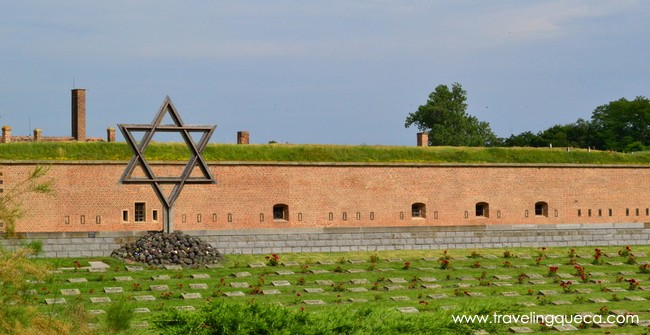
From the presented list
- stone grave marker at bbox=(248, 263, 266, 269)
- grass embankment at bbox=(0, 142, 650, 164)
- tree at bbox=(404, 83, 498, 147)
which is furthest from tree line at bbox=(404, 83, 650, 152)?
stone grave marker at bbox=(248, 263, 266, 269)

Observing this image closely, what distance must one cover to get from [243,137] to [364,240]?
10.5 metres

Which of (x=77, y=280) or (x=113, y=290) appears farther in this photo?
(x=77, y=280)

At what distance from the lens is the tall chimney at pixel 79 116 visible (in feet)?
116

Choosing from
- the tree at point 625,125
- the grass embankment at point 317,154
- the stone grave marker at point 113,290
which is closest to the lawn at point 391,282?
the stone grave marker at point 113,290

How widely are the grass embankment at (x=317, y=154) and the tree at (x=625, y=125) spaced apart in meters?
24.3

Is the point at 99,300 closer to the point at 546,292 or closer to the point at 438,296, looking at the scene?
the point at 438,296

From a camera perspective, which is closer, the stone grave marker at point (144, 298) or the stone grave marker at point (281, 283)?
the stone grave marker at point (144, 298)

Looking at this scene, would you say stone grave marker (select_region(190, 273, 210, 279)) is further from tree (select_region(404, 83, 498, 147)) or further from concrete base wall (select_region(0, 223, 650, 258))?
tree (select_region(404, 83, 498, 147))

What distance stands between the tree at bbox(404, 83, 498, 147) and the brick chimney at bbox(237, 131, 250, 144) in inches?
848

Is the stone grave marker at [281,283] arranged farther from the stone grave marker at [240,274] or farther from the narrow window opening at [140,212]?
the narrow window opening at [140,212]

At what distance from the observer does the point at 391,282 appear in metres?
20.3

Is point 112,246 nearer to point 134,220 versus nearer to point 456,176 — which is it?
point 134,220

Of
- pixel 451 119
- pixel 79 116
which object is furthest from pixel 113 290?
pixel 451 119

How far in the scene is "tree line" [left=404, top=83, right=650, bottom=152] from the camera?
181 feet
